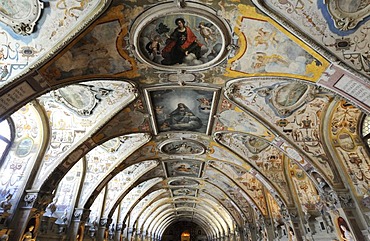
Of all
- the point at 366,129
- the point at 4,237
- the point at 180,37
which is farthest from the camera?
the point at 366,129

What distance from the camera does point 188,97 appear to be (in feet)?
37.3

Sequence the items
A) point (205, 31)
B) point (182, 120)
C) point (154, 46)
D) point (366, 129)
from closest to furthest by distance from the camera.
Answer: point (205, 31) < point (154, 46) < point (366, 129) < point (182, 120)

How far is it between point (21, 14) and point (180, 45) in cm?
445

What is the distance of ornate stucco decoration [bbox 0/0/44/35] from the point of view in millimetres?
6449

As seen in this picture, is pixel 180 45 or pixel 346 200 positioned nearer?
pixel 180 45

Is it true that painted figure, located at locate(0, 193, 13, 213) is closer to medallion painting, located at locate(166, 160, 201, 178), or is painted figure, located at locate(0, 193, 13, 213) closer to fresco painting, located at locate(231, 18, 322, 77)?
fresco painting, located at locate(231, 18, 322, 77)

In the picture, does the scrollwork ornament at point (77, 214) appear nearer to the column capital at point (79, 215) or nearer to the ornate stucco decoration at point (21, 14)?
the column capital at point (79, 215)

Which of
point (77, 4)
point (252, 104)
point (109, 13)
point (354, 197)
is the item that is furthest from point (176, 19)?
point (354, 197)

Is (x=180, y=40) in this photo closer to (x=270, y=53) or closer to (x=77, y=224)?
(x=270, y=53)

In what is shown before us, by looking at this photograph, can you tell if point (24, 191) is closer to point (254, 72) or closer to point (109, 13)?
point (109, 13)

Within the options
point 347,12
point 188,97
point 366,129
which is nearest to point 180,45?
point 188,97

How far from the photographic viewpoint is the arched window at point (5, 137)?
10.5 m

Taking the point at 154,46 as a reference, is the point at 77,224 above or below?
below

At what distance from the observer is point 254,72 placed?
910cm
